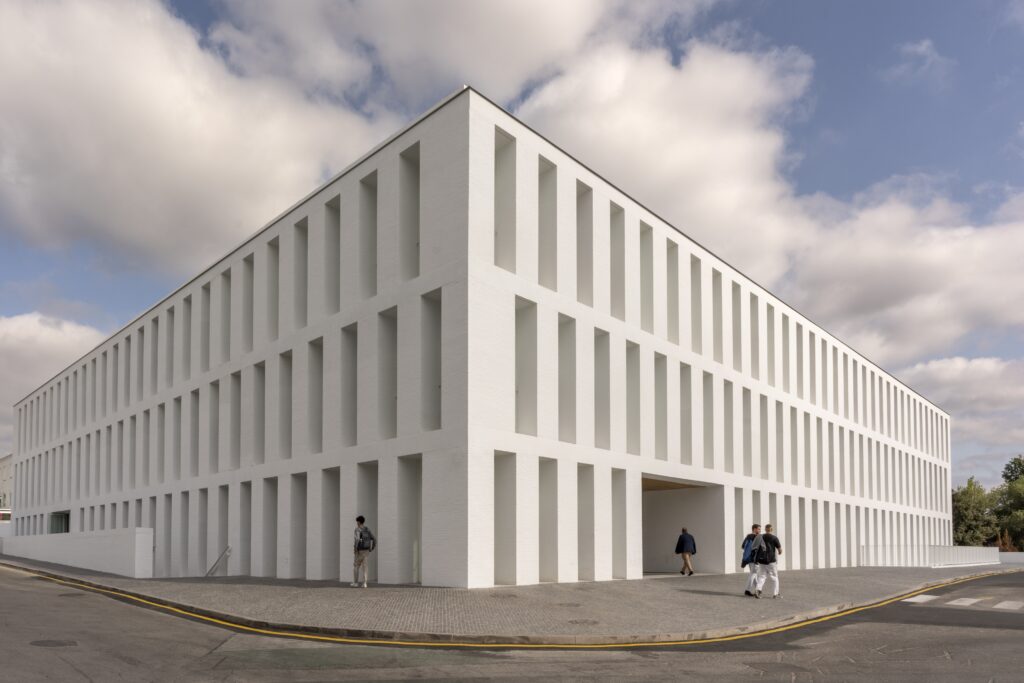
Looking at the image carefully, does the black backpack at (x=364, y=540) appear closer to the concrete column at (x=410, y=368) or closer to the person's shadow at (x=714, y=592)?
the concrete column at (x=410, y=368)

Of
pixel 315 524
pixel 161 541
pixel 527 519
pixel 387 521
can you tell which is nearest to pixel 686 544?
pixel 527 519

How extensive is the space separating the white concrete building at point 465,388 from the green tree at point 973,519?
54793 mm

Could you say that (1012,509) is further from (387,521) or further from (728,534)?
(387,521)

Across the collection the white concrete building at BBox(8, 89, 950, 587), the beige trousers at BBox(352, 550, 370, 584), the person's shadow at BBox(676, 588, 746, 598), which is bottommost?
the person's shadow at BBox(676, 588, 746, 598)

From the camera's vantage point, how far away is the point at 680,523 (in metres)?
37.4

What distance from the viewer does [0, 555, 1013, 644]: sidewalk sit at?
52.2ft

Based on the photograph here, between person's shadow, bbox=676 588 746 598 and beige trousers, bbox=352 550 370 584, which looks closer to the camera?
beige trousers, bbox=352 550 370 584

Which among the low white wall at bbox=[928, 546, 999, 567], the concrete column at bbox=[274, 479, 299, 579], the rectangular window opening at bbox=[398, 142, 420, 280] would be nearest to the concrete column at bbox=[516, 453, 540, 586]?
the rectangular window opening at bbox=[398, 142, 420, 280]

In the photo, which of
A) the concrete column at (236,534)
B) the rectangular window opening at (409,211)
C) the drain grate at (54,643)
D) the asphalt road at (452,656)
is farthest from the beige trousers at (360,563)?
the concrete column at (236,534)

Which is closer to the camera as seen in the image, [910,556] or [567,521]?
[567,521]

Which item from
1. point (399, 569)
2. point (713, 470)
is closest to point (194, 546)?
point (399, 569)

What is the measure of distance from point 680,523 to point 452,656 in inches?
987

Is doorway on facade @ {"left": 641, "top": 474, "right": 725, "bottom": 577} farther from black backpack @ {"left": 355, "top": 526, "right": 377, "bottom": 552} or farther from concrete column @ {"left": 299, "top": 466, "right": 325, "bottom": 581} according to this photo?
black backpack @ {"left": 355, "top": 526, "right": 377, "bottom": 552}

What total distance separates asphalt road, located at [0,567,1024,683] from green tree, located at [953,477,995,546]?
83829 mm
